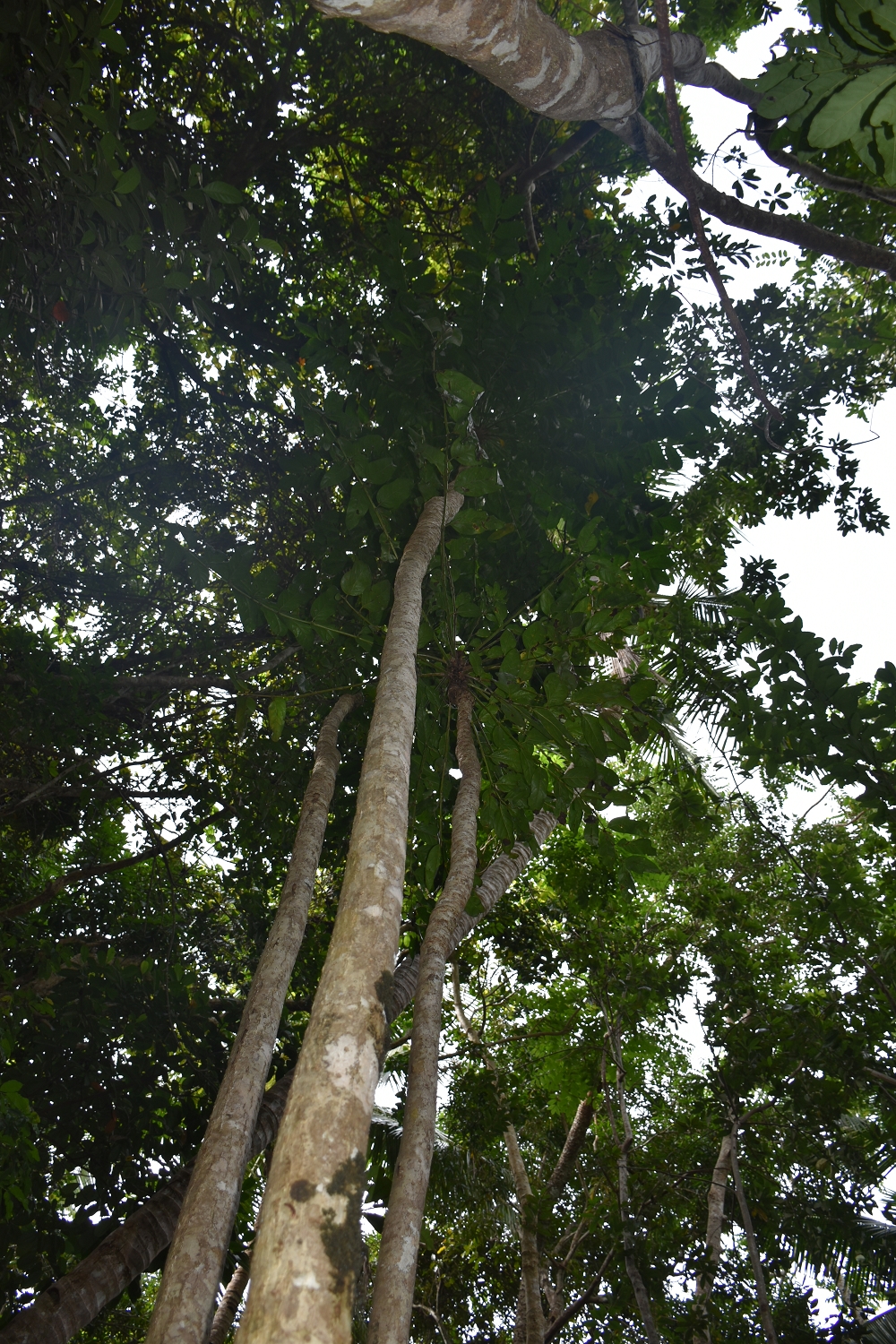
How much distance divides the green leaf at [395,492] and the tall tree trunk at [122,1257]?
4.98 ft

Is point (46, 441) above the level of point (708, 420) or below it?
above

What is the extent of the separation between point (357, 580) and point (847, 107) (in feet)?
6.28

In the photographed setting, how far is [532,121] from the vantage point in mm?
5262

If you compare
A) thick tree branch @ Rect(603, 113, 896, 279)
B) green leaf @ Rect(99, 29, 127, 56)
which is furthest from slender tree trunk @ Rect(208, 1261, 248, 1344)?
thick tree branch @ Rect(603, 113, 896, 279)

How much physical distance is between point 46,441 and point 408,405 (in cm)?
495

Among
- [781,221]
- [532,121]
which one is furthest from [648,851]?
[532,121]

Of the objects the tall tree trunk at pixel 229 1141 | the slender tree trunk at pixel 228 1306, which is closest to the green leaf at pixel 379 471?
the tall tree trunk at pixel 229 1141

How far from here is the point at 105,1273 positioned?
2.61 meters

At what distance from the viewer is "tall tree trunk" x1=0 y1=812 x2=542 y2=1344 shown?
234 cm

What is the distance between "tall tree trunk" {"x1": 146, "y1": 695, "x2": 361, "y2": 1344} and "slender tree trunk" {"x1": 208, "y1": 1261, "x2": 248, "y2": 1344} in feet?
11.5

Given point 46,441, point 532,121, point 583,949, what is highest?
point 532,121

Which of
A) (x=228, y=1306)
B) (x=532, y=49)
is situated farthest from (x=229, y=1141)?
(x=228, y=1306)

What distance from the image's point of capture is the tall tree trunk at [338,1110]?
812 millimetres

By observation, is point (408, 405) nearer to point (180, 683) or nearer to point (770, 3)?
point (180, 683)
